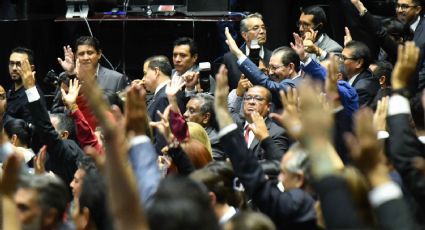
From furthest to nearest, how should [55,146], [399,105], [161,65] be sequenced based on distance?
[161,65] → [55,146] → [399,105]

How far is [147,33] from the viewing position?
10250 mm

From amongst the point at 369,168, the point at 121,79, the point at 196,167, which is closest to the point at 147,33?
the point at 121,79

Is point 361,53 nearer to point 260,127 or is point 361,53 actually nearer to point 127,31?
point 260,127

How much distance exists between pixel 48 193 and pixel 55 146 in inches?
92.2

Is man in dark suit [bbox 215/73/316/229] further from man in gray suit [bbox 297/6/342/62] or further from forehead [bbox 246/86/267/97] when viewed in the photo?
man in gray suit [bbox 297/6/342/62]

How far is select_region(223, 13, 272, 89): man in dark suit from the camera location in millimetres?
9112

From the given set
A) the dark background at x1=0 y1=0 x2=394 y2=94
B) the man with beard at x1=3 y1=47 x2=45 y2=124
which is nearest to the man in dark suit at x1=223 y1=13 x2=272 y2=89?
the dark background at x1=0 y1=0 x2=394 y2=94

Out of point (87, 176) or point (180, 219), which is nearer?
point (180, 219)

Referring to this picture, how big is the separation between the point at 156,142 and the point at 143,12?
4.38 metres

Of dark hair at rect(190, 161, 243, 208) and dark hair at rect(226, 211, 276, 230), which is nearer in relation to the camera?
dark hair at rect(226, 211, 276, 230)

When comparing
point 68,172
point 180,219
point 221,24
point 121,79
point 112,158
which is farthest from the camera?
point 221,24

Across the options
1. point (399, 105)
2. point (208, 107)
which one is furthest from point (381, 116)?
point (208, 107)

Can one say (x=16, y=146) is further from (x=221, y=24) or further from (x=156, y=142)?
(x=221, y=24)

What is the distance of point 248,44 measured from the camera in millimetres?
9141
